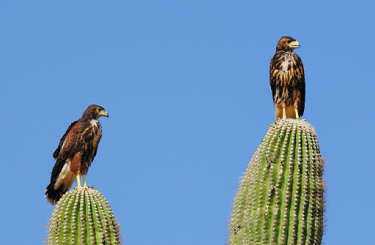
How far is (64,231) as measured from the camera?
859 cm

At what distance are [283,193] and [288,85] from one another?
4.39 metres

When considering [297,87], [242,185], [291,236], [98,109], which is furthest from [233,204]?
[98,109]

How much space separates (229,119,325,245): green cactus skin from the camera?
8.22m

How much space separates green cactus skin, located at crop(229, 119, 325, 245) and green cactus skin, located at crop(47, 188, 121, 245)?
1.33 m

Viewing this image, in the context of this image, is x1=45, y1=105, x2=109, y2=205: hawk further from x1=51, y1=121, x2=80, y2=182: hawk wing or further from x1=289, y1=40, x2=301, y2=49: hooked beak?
x1=289, y1=40, x2=301, y2=49: hooked beak

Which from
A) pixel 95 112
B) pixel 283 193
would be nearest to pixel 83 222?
pixel 283 193

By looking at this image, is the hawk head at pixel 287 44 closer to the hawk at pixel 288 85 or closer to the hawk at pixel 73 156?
the hawk at pixel 288 85

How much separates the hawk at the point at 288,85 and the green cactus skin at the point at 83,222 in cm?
439

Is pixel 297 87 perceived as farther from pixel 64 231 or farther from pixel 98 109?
pixel 64 231

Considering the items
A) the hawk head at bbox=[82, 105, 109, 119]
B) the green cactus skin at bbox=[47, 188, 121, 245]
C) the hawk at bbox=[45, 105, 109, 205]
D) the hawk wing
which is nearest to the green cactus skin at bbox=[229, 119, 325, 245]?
the green cactus skin at bbox=[47, 188, 121, 245]

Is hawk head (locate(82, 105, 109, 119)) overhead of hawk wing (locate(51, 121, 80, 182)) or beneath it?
overhead

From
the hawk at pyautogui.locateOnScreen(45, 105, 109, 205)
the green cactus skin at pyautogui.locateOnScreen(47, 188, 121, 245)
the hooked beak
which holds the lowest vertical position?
the green cactus skin at pyautogui.locateOnScreen(47, 188, 121, 245)

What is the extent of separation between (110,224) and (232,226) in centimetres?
134

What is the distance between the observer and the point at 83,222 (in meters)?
8.62
